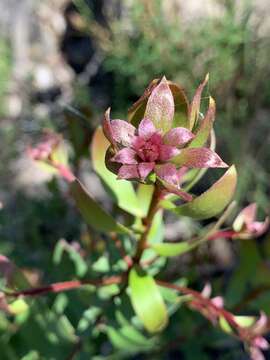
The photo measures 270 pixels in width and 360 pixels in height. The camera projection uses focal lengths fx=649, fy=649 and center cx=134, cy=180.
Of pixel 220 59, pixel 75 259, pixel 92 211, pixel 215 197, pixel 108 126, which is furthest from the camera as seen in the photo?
pixel 220 59

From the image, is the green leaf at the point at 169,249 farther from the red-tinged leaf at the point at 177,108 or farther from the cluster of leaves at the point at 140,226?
the red-tinged leaf at the point at 177,108

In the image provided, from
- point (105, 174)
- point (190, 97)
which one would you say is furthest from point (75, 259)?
point (190, 97)

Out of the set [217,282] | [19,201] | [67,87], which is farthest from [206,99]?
[67,87]

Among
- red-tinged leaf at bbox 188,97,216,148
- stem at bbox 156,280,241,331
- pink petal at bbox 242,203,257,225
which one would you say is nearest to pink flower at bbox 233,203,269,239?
pink petal at bbox 242,203,257,225

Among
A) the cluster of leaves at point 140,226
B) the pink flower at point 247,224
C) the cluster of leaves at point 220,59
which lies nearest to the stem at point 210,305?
the cluster of leaves at point 140,226

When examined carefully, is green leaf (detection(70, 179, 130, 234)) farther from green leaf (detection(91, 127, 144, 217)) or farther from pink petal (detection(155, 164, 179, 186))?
pink petal (detection(155, 164, 179, 186))

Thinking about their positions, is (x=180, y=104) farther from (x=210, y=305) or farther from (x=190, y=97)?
(x=190, y=97)
